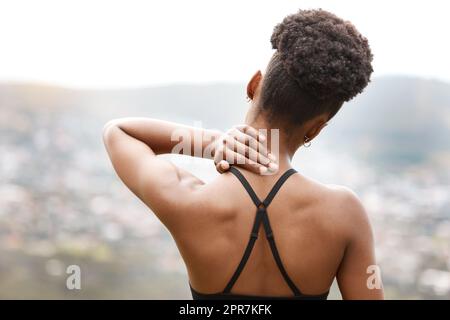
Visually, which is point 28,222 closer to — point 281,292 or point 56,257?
point 56,257

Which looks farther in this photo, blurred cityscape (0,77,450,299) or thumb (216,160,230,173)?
blurred cityscape (0,77,450,299)

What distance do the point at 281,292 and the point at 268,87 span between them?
1.39 feet

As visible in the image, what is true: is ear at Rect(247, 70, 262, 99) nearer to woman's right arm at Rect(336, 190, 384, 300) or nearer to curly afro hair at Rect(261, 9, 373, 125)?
curly afro hair at Rect(261, 9, 373, 125)

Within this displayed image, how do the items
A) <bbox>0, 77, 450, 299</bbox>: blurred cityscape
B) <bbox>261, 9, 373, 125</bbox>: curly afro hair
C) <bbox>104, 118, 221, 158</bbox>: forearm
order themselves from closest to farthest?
<bbox>261, 9, 373, 125</bbox>: curly afro hair < <bbox>104, 118, 221, 158</bbox>: forearm < <bbox>0, 77, 450, 299</bbox>: blurred cityscape

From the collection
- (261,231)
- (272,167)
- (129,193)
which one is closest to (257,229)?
(261,231)

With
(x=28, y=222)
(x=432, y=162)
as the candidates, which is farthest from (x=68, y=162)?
(x=432, y=162)

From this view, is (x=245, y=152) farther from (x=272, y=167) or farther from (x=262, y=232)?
(x=262, y=232)

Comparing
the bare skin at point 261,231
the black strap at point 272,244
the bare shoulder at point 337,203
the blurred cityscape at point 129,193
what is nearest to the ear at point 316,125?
the bare skin at point 261,231

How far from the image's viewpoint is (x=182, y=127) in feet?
4.53

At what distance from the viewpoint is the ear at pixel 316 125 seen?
1211 millimetres

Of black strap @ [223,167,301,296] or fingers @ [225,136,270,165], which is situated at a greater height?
fingers @ [225,136,270,165]

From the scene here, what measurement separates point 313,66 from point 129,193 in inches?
228

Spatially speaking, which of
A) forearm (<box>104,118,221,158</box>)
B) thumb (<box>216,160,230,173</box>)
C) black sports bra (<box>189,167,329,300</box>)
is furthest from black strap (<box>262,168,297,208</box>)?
forearm (<box>104,118,221,158</box>)

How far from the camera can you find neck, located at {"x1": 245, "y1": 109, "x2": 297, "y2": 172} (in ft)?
3.96
